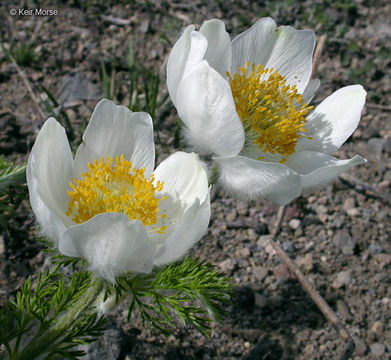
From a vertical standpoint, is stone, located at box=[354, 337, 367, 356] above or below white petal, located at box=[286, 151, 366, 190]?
below

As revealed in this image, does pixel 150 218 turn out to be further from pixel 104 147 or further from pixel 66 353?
pixel 66 353

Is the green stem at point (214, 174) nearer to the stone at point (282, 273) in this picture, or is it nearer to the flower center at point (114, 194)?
the flower center at point (114, 194)

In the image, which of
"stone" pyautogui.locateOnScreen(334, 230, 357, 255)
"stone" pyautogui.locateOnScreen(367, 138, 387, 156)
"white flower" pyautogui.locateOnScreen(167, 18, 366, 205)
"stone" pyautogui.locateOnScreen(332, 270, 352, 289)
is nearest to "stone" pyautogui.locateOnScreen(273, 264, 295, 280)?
"stone" pyautogui.locateOnScreen(332, 270, 352, 289)

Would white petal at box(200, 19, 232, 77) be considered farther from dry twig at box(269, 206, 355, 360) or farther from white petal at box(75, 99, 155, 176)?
dry twig at box(269, 206, 355, 360)

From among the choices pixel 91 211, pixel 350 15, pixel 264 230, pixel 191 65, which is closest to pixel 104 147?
pixel 91 211

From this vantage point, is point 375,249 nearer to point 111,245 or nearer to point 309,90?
point 309,90

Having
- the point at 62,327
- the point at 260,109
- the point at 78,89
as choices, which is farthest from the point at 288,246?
the point at 78,89
